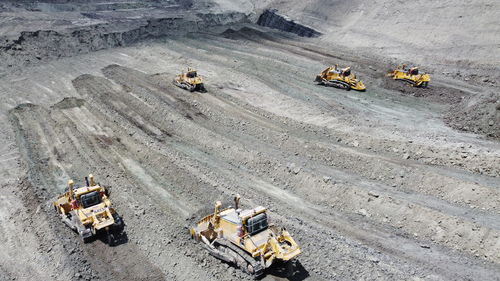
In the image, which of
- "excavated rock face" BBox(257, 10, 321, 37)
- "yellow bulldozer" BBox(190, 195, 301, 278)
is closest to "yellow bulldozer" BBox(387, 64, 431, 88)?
"excavated rock face" BBox(257, 10, 321, 37)

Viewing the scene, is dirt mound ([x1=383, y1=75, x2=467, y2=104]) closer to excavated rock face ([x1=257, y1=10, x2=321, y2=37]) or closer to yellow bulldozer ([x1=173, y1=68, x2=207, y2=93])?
yellow bulldozer ([x1=173, y1=68, x2=207, y2=93])

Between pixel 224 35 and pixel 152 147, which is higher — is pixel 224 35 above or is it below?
above

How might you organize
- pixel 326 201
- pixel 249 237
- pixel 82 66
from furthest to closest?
1. pixel 82 66
2. pixel 326 201
3. pixel 249 237

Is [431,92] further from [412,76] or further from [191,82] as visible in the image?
[191,82]

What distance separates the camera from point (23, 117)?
80.8ft

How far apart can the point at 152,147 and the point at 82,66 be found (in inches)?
642

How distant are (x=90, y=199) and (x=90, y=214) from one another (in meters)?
0.64

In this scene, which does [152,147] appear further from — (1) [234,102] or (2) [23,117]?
(2) [23,117]

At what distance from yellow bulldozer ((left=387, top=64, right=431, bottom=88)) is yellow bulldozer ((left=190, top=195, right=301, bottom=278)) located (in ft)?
67.3

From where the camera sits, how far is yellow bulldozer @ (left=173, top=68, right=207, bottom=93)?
92.2 feet

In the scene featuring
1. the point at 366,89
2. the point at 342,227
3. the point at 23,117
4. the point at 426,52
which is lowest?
the point at 23,117

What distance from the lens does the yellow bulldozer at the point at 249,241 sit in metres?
12.7

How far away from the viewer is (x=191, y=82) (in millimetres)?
28031

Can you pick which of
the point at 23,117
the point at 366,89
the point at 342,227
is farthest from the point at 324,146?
the point at 23,117
